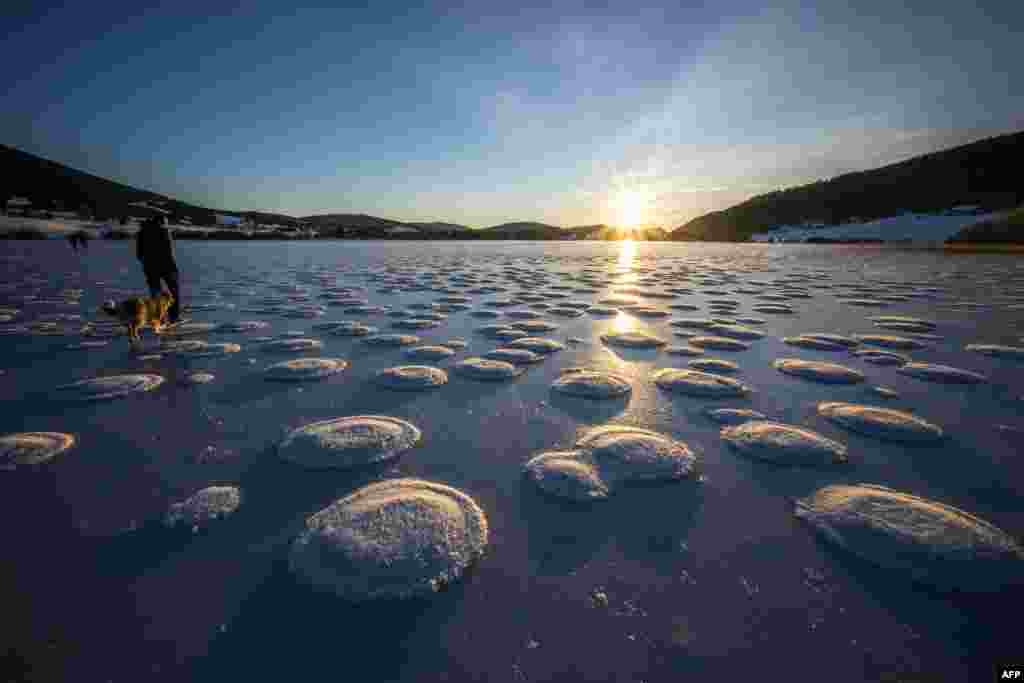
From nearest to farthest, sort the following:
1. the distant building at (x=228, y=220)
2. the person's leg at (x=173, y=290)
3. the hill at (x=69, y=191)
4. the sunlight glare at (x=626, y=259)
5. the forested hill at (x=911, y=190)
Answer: the person's leg at (x=173, y=290) → the sunlight glare at (x=626, y=259) → the forested hill at (x=911, y=190) → the hill at (x=69, y=191) → the distant building at (x=228, y=220)

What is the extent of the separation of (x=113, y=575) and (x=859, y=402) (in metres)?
4.82

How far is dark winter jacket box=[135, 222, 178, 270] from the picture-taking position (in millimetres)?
6660

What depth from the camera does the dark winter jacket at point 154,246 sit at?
666 centimetres

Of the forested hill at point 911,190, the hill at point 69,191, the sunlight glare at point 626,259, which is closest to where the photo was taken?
the sunlight glare at point 626,259

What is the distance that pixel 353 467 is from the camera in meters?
2.27

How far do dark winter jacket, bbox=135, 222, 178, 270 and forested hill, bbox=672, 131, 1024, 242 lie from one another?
88482 millimetres

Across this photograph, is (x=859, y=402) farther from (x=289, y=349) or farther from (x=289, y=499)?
(x=289, y=349)

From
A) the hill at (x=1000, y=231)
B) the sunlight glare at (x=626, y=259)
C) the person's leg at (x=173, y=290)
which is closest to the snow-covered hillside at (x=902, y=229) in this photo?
the hill at (x=1000, y=231)

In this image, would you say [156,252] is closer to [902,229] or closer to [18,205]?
[902,229]

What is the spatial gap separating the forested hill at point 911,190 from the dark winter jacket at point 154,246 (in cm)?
8848

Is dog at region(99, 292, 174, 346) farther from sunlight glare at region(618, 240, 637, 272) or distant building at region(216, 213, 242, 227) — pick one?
distant building at region(216, 213, 242, 227)

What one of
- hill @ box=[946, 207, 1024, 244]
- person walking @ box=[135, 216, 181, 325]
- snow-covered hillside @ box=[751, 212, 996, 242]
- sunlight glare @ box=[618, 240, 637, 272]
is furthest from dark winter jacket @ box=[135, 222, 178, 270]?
snow-covered hillside @ box=[751, 212, 996, 242]

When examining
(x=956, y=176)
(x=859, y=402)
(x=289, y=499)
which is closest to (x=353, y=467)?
(x=289, y=499)

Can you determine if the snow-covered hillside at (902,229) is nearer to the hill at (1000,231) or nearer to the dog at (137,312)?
the hill at (1000,231)
